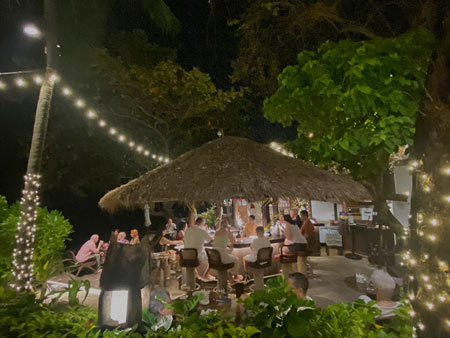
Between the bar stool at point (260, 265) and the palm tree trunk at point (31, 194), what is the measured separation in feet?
15.2

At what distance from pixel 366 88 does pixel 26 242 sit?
710 cm

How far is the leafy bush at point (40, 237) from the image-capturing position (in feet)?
23.9

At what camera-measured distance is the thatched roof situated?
174 inches

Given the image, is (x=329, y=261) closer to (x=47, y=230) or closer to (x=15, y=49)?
(x=47, y=230)

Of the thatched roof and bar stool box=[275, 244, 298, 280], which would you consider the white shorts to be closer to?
bar stool box=[275, 244, 298, 280]

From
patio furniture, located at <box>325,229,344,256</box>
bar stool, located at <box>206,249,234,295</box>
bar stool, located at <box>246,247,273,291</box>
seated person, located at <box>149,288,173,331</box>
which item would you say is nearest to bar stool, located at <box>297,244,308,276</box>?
bar stool, located at <box>246,247,273,291</box>

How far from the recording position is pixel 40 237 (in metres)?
7.63

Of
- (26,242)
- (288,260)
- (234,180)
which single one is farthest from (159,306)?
(26,242)

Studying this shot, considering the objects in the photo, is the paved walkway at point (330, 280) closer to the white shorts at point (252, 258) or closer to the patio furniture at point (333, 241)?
the patio furniture at point (333, 241)

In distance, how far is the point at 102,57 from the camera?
10.8 metres

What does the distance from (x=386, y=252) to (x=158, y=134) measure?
31.2ft

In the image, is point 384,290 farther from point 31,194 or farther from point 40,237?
point 40,237

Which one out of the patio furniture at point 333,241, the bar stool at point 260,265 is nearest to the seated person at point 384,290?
the bar stool at point 260,265

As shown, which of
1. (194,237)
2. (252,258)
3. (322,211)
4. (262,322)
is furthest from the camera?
(322,211)
